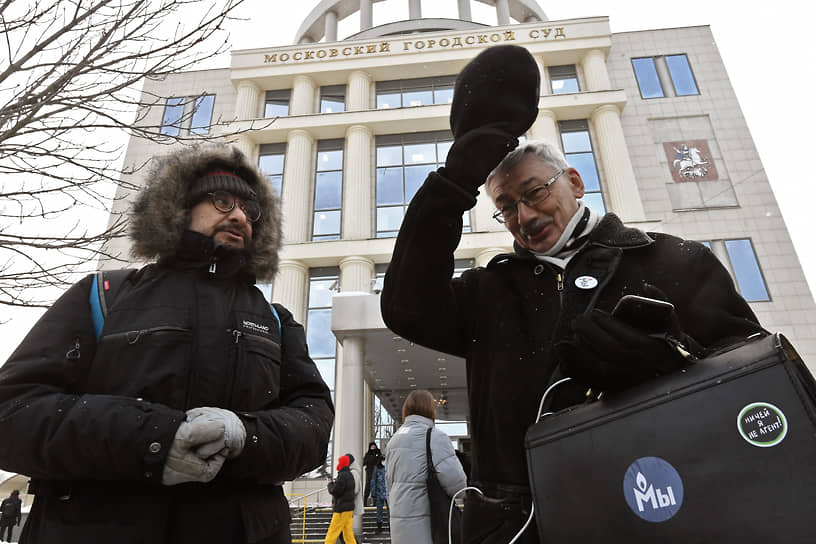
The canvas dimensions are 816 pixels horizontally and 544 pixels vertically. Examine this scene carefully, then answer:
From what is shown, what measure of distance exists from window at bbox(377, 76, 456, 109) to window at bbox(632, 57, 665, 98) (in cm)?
902

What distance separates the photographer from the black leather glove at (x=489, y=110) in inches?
53.9

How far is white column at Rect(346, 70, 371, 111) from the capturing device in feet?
74.9

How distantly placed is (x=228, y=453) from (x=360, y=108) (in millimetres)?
22993

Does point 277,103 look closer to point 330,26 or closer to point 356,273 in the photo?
point 330,26

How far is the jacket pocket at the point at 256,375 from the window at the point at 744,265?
68.4 feet

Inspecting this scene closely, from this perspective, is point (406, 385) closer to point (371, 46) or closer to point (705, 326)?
point (371, 46)

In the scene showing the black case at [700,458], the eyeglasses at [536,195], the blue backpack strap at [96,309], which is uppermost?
the eyeglasses at [536,195]

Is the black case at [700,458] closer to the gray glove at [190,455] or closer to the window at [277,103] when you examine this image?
the gray glove at [190,455]

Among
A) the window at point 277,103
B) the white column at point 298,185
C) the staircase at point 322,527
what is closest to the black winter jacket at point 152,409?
the staircase at point 322,527

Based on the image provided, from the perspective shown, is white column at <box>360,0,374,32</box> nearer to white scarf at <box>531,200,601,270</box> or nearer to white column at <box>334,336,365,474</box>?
white column at <box>334,336,365,474</box>

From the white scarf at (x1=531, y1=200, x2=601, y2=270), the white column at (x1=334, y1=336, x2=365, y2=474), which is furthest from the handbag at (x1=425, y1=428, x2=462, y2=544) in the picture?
the white column at (x1=334, y1=336, x2=365, y2=474)

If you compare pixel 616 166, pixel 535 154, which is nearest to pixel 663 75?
pixel 616 166

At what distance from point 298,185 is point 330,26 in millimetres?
12506

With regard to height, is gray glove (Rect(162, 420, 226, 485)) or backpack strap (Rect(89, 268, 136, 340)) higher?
backpack strap (Rect(89, 268, 136, 340))
